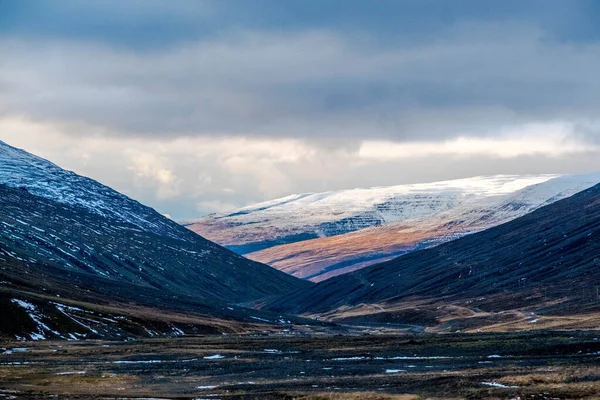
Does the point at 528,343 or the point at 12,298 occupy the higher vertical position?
the point at 12,298

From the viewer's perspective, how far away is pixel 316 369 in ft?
330

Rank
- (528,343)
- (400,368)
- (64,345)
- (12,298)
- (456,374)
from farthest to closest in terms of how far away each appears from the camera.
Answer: (12,298)
(64,345)
(528,343)
(400,368)
(456,374)

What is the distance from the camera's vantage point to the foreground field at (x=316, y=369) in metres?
75.4

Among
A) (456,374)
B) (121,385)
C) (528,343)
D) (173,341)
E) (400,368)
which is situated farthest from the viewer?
(173,341)

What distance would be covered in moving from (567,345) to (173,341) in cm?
7512

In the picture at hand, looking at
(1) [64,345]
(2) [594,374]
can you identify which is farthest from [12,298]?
(2) [594,374]

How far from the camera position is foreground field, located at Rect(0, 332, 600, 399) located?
75.4 m

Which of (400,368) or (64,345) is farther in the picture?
(64,345)

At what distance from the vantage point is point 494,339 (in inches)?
5044

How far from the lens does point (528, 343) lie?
379ft

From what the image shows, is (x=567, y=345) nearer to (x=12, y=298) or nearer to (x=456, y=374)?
(x=456, y=374)

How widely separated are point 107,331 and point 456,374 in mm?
111976

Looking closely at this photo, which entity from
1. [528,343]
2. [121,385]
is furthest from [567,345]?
[121,385]

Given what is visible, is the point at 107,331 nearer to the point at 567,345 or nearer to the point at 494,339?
the point at 494,339
